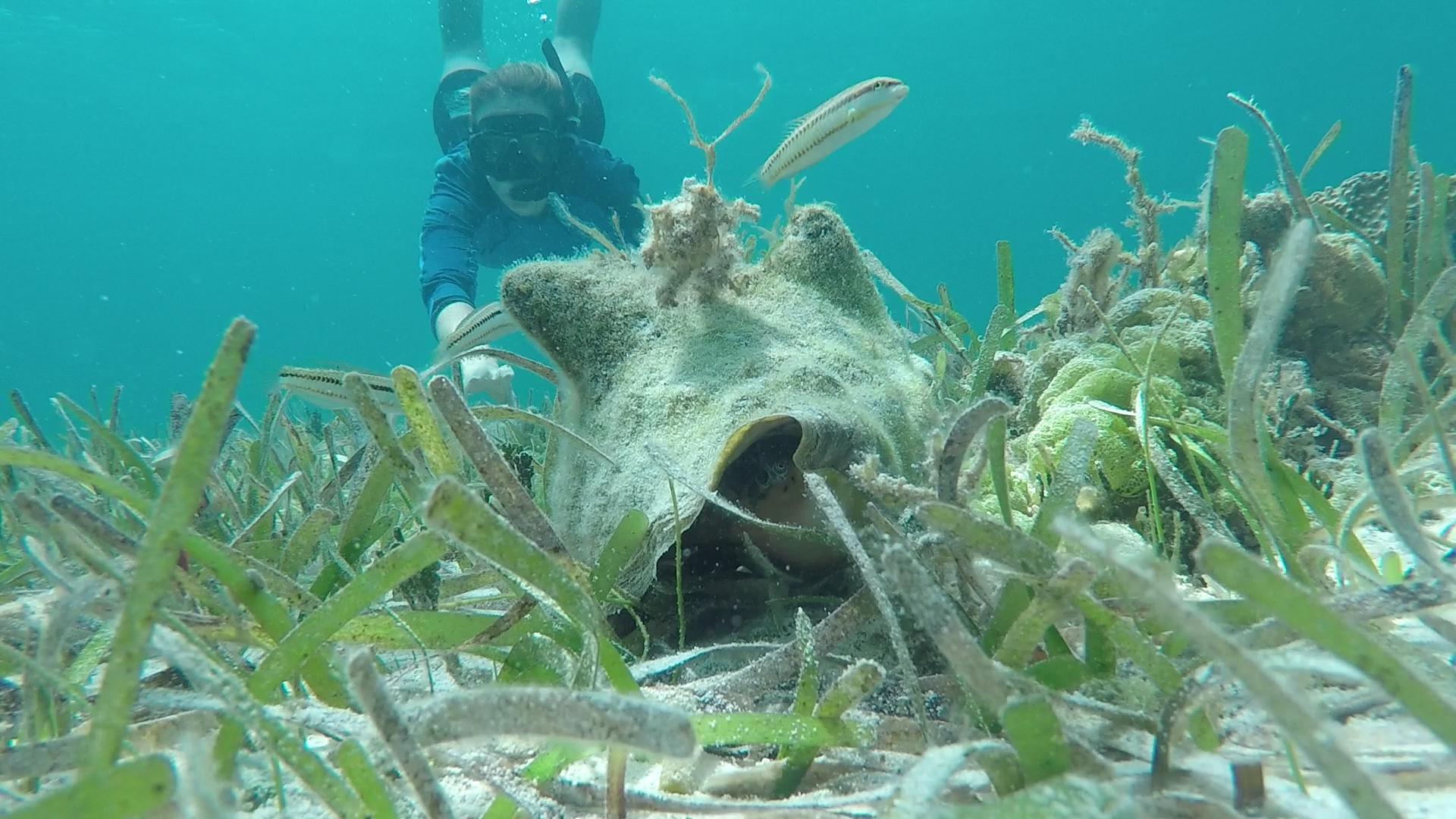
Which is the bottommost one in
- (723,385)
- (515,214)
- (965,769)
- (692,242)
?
(965,769)

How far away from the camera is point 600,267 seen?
2029 mm

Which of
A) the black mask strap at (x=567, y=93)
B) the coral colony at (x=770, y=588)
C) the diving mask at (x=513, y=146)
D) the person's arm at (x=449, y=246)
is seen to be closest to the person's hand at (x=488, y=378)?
the person's arm at (x=449, y=246)

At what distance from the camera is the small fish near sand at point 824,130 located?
3148mm

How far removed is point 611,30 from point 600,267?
245 ft

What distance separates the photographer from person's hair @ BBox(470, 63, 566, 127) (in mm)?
9453

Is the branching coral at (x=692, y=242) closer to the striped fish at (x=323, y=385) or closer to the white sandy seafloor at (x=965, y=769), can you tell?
the striped fish at (x=323, y=385)

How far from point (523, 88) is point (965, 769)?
10.3 metres

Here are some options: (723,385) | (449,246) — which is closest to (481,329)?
(723,385)

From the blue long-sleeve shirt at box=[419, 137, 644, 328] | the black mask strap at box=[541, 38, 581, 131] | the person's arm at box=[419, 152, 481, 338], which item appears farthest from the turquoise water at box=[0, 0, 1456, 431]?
the person's arm at box=[419, 152, 481, 338]

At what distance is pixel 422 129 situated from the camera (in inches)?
3142

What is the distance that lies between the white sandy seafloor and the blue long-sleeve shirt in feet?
24.2

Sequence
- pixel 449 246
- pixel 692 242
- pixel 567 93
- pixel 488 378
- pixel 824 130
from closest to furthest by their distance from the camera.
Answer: pixel 692 242, pixel 824 130, pixel 488 378, pixel 449 246, pixel 567 93

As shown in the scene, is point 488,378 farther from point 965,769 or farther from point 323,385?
point 965,769

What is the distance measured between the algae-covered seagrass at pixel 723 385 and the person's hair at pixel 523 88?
8687mm
